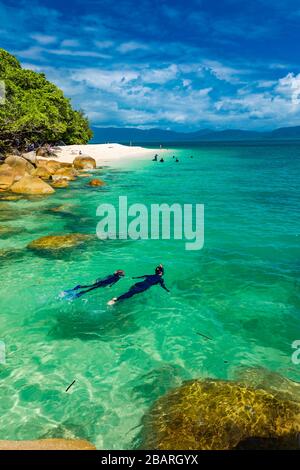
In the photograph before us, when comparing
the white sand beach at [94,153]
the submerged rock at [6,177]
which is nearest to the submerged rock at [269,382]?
the submerged rock at [6,177]

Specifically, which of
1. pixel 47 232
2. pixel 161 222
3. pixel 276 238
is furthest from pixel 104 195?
pixel 276 238

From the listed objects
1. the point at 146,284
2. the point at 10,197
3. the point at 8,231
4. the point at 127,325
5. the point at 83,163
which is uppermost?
the point at 83,163

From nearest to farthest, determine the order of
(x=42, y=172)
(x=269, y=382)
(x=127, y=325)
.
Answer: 1. (x=269, y=382)
2. (x=127, y=325)
3. (x=42, y=172)

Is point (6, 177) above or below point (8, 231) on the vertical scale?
above

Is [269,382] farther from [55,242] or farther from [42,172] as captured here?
[42,172]

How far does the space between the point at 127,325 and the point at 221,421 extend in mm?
5085

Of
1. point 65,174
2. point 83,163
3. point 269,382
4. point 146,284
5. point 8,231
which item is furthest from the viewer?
point 83,163

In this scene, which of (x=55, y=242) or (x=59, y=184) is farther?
(x=59, y=184)

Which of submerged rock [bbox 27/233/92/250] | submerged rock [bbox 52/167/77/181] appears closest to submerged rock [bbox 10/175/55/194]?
submerged rock [bbox 52/167/77/181]

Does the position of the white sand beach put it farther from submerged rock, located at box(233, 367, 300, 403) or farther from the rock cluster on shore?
submerged rock, located at box(233, 367, 300, 403)

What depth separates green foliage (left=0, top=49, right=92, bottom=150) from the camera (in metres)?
39.2

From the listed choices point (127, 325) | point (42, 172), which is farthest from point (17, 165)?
point (127, 325)

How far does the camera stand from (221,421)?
23.6 ft

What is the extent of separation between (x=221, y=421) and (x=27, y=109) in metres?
41.3
